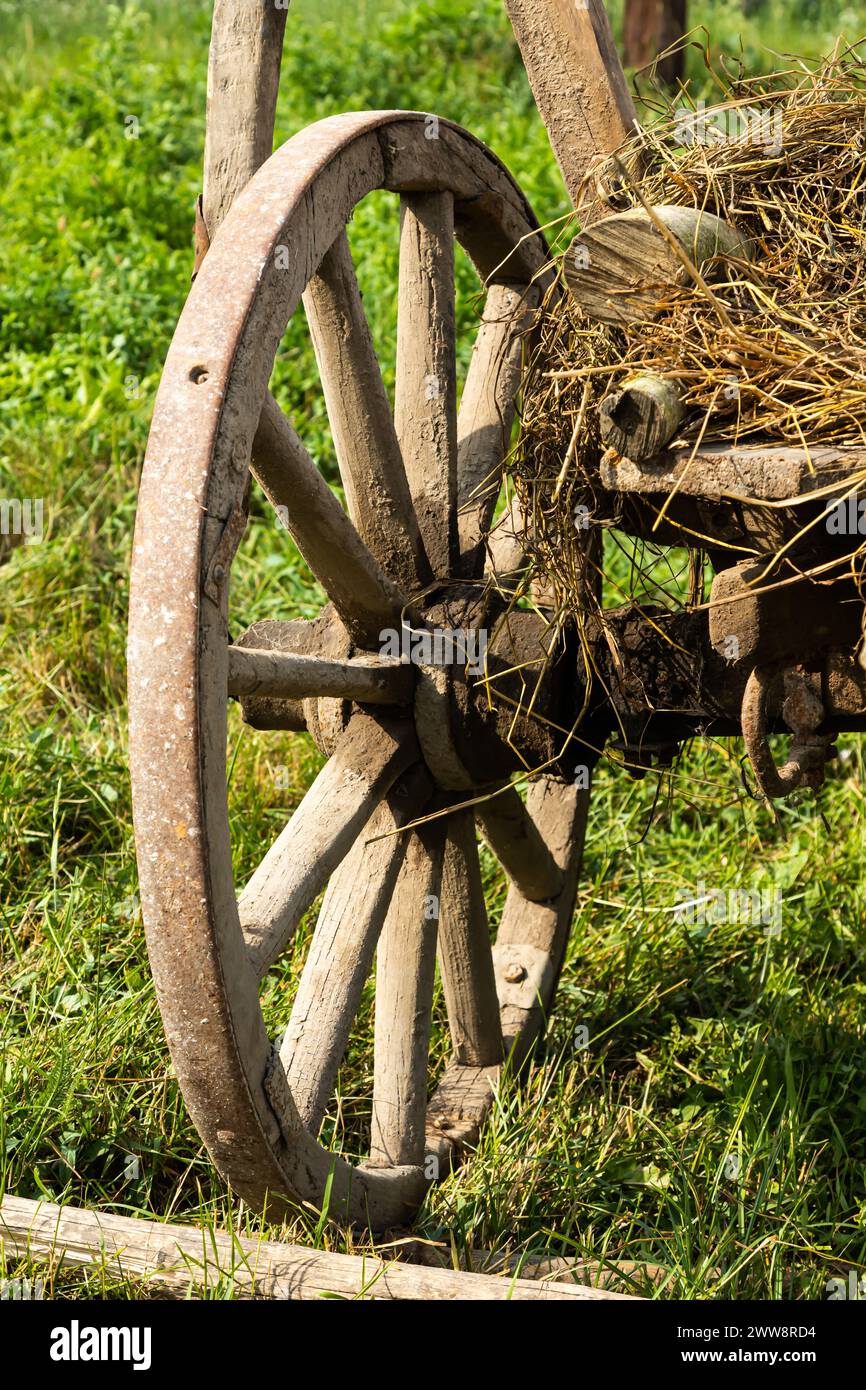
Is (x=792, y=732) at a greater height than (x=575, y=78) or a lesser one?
lesser

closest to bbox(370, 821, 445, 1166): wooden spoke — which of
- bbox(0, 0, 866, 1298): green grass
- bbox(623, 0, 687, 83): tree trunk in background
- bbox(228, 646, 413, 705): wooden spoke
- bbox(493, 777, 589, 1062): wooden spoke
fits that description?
bbox(0, 0, 866, 1298): green grass

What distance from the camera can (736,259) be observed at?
1.87 meters

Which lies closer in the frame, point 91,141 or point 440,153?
point 440,153

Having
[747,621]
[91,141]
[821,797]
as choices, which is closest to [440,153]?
[747,621]

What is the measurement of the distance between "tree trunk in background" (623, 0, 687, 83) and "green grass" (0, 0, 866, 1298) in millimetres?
1098

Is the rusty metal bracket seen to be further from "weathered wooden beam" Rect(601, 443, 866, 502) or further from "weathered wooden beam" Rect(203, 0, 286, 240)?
"weathered wooden beam" Rect(203, 0, 286, 240)

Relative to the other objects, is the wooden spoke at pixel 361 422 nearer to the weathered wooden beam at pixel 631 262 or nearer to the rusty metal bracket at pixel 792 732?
the weathered wooden beam at pixel 631 262

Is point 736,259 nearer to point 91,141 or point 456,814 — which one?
point 456,814

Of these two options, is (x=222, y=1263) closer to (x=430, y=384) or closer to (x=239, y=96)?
(x=430, y=384)

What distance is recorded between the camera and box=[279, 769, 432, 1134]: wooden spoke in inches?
80.7

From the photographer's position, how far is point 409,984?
2.38 metres

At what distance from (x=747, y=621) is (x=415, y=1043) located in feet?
3.05

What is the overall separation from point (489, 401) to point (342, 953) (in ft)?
3.61

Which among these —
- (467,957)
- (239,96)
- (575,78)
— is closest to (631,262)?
(575,78)
